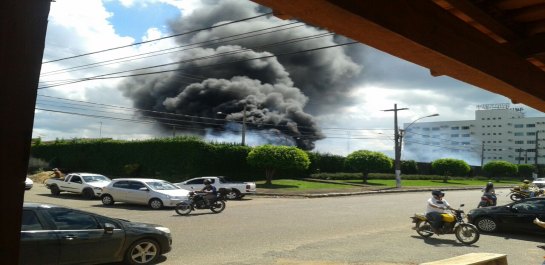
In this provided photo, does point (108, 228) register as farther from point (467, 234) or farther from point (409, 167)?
point (409, 167)

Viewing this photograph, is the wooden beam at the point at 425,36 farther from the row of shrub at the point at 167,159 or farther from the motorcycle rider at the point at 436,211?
the row of shrub at the point at 167,159

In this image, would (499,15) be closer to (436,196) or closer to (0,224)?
(0,224)

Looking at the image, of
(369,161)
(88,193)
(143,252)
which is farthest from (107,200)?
(369,161)

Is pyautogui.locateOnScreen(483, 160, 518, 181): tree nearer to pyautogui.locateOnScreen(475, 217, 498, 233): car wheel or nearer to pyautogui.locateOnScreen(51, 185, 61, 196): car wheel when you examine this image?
pyautogui.locateOnScreen(475, 217, 498, 233): car wheel

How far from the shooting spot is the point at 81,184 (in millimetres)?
26094

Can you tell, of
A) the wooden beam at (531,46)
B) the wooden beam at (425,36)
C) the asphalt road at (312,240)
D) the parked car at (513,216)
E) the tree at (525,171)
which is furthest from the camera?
the tree at (525,171)

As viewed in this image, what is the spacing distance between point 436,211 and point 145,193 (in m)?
12.9

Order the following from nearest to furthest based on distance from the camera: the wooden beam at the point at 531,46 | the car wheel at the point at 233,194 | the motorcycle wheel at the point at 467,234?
the wooden beam at the point at 531,46 < the motorcycle wheel at the point at 467,234 < the car wheel at the point at 233,194

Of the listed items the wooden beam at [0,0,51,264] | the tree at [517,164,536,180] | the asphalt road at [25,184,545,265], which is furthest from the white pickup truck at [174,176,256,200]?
the tree at [517,164,536,180]

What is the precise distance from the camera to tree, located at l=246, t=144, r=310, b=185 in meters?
37.7

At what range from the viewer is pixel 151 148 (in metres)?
41.4

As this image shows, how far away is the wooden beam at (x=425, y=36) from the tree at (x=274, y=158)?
32.3 m

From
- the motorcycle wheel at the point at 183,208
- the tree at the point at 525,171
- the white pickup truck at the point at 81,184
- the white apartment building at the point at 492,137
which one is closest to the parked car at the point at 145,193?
the motorcycle wheel at the point at 183,208

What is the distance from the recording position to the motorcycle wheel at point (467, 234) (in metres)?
12.1
